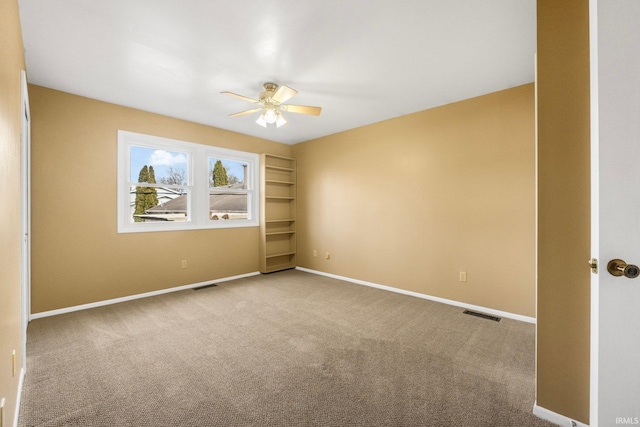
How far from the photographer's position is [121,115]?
354 cm

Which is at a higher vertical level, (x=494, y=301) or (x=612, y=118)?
(x=612, y=118)

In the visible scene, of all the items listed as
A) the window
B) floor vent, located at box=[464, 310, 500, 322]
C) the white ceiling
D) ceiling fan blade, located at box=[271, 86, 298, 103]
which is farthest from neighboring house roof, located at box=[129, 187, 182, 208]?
floor vent, located at box=[464, 310, 500, 322]

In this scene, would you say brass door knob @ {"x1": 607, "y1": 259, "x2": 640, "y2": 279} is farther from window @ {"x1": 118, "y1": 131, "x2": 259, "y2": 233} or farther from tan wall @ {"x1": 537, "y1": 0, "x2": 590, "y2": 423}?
window @ {"x1": 118, "y1": 131, "x2": 259, "y2": 233}

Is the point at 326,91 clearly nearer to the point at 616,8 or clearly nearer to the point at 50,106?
the point at 616,8

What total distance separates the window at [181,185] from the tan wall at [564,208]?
4279 millimetres

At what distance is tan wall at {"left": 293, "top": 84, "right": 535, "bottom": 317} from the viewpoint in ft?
9.91

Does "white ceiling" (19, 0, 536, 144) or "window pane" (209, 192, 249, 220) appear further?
"window pane" (209, 192, 249, 220)

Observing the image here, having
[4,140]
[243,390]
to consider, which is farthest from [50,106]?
[243,390]

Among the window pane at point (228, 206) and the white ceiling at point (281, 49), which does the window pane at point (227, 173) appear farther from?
the white ceiling at point (281, 49)

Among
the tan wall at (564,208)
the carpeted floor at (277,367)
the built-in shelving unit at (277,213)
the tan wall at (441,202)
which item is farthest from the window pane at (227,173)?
the tan wall at (564,208)

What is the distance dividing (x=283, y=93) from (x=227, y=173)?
257cm

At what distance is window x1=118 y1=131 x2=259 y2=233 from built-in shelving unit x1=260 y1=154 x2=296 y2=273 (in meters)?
0.20

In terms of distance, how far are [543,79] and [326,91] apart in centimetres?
213

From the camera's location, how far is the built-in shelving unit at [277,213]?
200 inches
